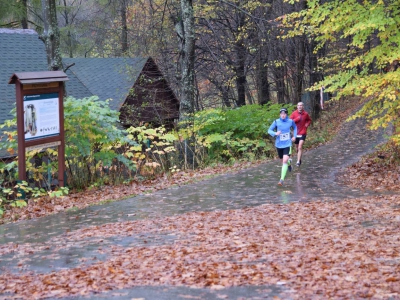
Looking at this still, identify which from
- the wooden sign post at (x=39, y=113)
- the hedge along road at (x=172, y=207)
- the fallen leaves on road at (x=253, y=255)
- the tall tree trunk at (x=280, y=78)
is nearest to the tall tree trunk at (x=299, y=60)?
the tall tree trunk at (x=280, y=78)

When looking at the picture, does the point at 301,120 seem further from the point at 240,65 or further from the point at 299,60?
the point at 240,65

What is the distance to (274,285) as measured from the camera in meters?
5.86

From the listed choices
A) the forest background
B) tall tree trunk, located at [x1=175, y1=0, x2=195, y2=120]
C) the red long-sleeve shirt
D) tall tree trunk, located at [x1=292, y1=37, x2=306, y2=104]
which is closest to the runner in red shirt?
the red long-sleeve shirt

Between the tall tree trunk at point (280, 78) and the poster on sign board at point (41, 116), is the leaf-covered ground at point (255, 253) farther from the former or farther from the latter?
the tall tree trunk at point (280, 78)

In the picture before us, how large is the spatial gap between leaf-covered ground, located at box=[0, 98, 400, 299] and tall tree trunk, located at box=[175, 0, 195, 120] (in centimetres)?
740

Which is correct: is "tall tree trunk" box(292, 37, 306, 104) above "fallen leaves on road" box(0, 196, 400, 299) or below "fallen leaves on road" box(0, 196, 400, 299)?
above

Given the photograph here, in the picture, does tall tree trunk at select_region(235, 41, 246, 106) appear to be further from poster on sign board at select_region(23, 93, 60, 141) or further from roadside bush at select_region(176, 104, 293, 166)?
poster on sign board at select_region(23, 93, 60, 141)

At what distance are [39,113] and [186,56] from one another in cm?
621

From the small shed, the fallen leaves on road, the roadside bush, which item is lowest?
the fallen leaves on road

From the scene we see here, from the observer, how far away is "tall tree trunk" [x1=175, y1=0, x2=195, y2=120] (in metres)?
16.9

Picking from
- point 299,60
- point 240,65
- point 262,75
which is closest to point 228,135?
point 299,60

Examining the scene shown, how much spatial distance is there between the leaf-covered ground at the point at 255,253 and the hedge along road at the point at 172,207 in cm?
23

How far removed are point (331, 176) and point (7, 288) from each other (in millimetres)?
10035

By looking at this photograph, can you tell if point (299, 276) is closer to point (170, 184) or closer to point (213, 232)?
point (213, 232)
